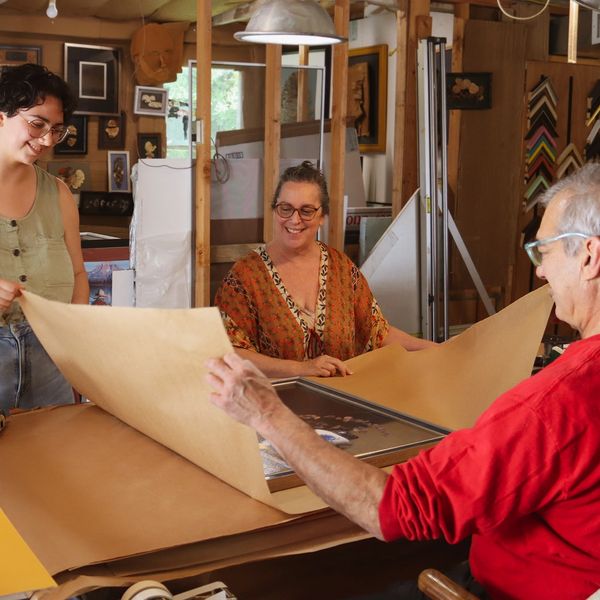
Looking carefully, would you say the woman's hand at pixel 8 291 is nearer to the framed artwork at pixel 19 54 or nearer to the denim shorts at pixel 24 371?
the denim shorts at pixel 24 371

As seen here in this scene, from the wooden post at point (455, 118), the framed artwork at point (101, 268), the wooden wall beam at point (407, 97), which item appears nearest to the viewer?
the framed artwork at point (101, 268)

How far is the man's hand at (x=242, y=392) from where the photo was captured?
1431 mm

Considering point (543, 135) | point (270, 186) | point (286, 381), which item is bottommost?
point (286, 381)

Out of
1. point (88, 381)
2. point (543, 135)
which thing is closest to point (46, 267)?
point (88, 381)

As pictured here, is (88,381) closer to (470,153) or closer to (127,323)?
(127,323)

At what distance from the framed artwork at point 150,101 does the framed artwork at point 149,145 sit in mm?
362

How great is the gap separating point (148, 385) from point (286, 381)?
729 millimetres

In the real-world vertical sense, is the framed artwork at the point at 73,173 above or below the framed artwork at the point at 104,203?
above

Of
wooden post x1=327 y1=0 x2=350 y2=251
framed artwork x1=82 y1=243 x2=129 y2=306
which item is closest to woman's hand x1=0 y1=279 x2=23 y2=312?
framed artwork x1=82 y1=243 x2=129 y2=306

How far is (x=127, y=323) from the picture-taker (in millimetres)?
1651

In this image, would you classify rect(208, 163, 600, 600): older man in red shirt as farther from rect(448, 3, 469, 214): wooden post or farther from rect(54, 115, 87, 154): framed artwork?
rect(54, 115, 87, 154): framed artwork

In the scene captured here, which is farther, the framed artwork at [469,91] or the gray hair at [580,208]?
the framed artwork at [469,91]

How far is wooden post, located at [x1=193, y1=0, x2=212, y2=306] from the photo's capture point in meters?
4.50

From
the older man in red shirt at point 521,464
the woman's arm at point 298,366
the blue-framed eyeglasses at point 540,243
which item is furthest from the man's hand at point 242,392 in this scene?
the woman's arm at point 298,366
